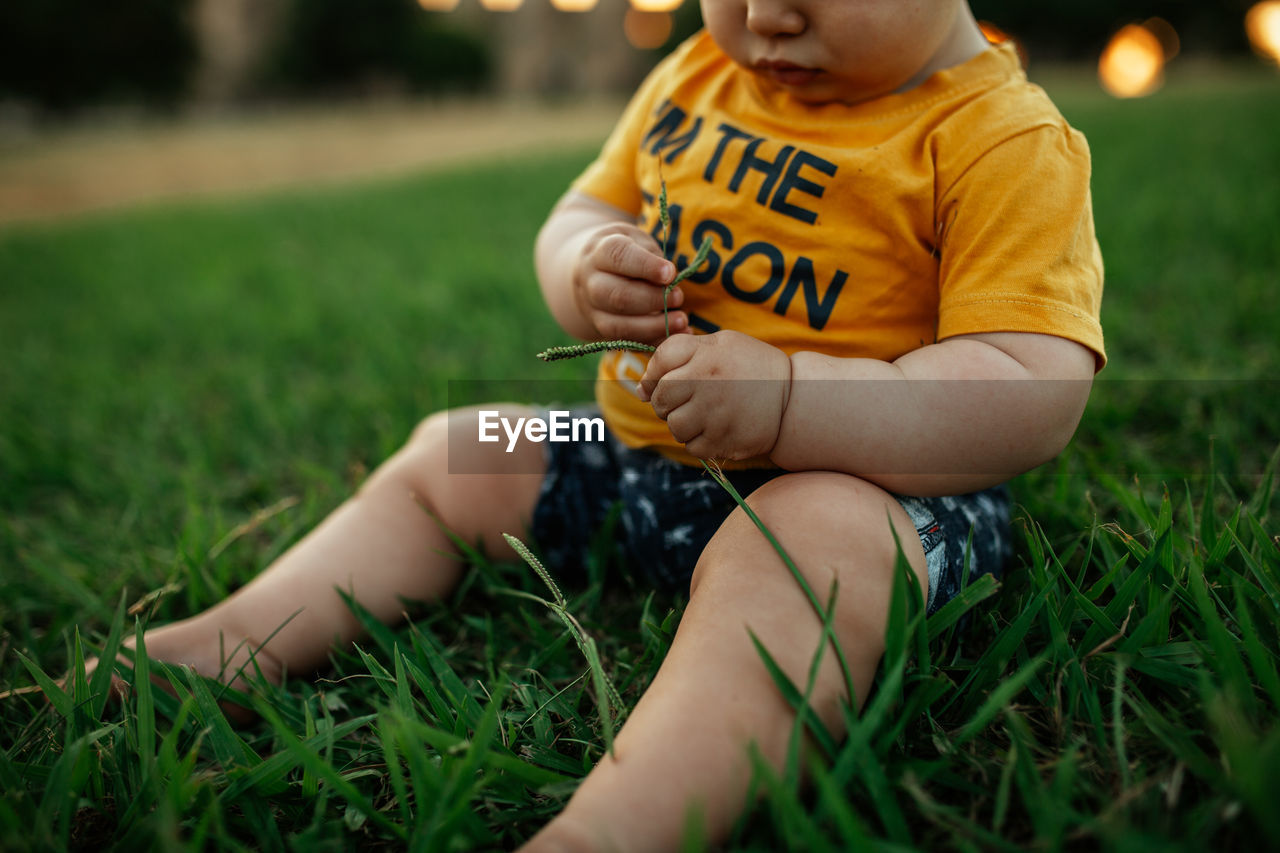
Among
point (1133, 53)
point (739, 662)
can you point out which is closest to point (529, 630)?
point (739, 662)

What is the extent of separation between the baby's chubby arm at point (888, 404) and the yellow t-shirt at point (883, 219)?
0.04 meters

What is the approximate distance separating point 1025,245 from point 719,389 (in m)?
0.38

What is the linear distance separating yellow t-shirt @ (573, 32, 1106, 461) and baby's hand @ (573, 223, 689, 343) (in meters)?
0.11

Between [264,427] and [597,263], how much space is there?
1320mm

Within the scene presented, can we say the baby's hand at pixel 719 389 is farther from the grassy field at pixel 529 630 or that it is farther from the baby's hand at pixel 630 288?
the grassy field at pixel 529 630

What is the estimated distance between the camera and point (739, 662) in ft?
2.27

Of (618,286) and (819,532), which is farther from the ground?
(618,286)

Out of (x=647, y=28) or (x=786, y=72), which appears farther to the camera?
(x=647, y=28)

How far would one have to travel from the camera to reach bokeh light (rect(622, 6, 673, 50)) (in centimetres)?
3035

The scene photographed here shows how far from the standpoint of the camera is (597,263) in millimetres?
942

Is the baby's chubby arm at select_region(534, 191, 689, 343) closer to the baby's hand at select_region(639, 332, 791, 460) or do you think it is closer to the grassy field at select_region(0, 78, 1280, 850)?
the baby's hand at select_region(639, 332, 791, 460)

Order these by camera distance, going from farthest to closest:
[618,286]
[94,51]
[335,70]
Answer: [335,70]
[94,51]
[618,286]

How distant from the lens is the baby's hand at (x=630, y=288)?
896 millimetres

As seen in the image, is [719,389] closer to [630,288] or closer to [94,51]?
[630,288]
